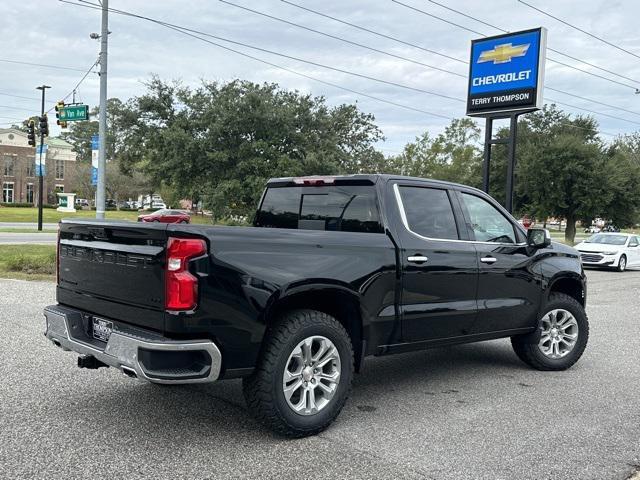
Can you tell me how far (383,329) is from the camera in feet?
15.8

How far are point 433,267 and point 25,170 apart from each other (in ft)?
316

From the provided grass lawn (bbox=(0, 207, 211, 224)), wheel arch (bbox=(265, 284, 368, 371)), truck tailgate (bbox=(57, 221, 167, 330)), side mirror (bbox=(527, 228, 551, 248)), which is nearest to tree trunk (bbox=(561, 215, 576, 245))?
grass lawn (bbox=(0, 207, 211, 224))

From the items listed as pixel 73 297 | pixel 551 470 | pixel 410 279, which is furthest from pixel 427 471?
pixel 73 297

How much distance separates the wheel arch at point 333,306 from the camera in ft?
14.1

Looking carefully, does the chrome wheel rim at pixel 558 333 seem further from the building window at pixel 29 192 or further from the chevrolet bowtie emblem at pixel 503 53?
the building window at pixel 29 192

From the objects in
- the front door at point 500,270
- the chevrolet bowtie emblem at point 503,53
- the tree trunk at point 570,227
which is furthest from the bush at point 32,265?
the tree trunk at point 570,227

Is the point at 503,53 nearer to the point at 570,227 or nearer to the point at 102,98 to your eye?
the point at 102,98

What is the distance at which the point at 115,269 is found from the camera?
4223mm

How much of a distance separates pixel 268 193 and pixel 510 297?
253cm

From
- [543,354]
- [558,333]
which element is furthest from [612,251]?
[543,354]

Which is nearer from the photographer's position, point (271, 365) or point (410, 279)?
point (271, 365)

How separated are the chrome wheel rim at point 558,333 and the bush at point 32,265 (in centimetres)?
1080

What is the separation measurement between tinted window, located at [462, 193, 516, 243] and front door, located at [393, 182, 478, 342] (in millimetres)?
194

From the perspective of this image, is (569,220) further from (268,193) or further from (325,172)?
(268,193)
